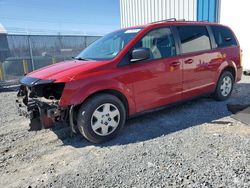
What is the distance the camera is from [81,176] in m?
2.70

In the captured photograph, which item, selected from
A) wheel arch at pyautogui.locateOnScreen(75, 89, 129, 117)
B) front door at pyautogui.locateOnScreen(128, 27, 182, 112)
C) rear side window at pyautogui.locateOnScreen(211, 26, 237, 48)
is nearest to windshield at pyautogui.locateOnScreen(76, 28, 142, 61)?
front door at pyautogui.locateOnScreen(128, 27, 182, 112)

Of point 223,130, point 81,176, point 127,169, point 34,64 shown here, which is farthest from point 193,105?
point 34,64

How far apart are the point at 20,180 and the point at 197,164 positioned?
2.16 m

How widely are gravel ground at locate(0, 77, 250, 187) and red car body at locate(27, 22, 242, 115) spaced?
540 millimetres

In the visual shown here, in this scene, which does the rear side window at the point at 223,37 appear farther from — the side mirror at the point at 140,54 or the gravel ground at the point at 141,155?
the side mirror at the point at 140,54

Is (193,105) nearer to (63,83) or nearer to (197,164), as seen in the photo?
(197,164)

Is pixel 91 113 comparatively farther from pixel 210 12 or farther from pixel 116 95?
pixel 210 12

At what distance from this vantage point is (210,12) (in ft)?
32.4

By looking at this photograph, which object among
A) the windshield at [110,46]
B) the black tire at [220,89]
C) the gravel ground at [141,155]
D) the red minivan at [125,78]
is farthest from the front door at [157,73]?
the black tire at [220,89]

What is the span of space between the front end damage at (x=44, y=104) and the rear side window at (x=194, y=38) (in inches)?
99.7

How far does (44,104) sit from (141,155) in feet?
5.13

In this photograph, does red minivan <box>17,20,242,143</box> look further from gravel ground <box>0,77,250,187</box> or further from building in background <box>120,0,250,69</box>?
building in background <box>120,0,250,69</box>

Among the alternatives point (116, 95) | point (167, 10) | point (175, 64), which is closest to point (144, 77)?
point (116, 95)

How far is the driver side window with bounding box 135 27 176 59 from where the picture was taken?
3.95 meters
